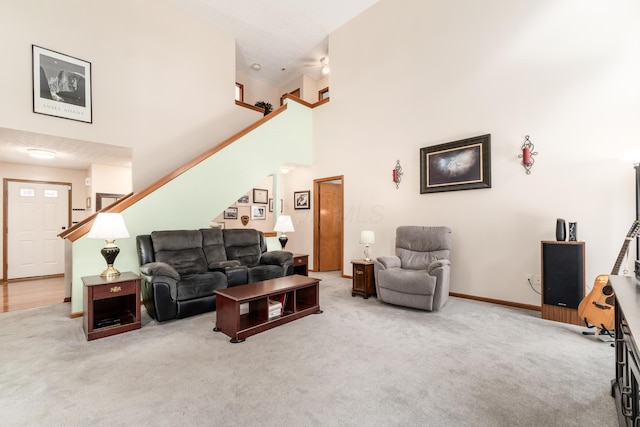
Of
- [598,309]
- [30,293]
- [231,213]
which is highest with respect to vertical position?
[231,213]

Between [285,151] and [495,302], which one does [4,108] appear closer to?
[285,151]

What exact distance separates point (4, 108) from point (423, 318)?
5754 mm

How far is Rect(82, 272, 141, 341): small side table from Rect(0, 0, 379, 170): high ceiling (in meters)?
2.63

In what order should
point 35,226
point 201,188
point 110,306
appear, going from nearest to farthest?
point 110,306, point 201,188, point 35,226

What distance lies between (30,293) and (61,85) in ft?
10.7

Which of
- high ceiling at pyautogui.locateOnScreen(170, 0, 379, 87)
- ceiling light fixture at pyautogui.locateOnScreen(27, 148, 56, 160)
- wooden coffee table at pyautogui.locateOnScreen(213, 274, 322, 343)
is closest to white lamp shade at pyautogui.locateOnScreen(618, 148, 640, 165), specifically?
wooden coffee table at pyautogui.locateOnScreen(213, 274, 322, 343)

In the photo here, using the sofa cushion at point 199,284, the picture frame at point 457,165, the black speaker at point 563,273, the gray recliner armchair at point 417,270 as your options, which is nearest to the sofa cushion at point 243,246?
the sofa cushion at point 199,284

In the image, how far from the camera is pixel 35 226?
5.71m

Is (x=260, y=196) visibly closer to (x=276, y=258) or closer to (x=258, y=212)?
(x=258, y=212)

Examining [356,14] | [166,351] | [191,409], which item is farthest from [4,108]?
[356,14]

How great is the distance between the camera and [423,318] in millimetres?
3303

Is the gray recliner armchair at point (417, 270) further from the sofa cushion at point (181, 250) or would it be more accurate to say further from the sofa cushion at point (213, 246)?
the sofa cushion at point (181, 250)

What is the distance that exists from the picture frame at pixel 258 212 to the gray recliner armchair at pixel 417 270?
4132mm

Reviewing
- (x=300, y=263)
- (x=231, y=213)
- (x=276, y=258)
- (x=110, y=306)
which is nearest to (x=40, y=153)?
(x=110, y=306)
